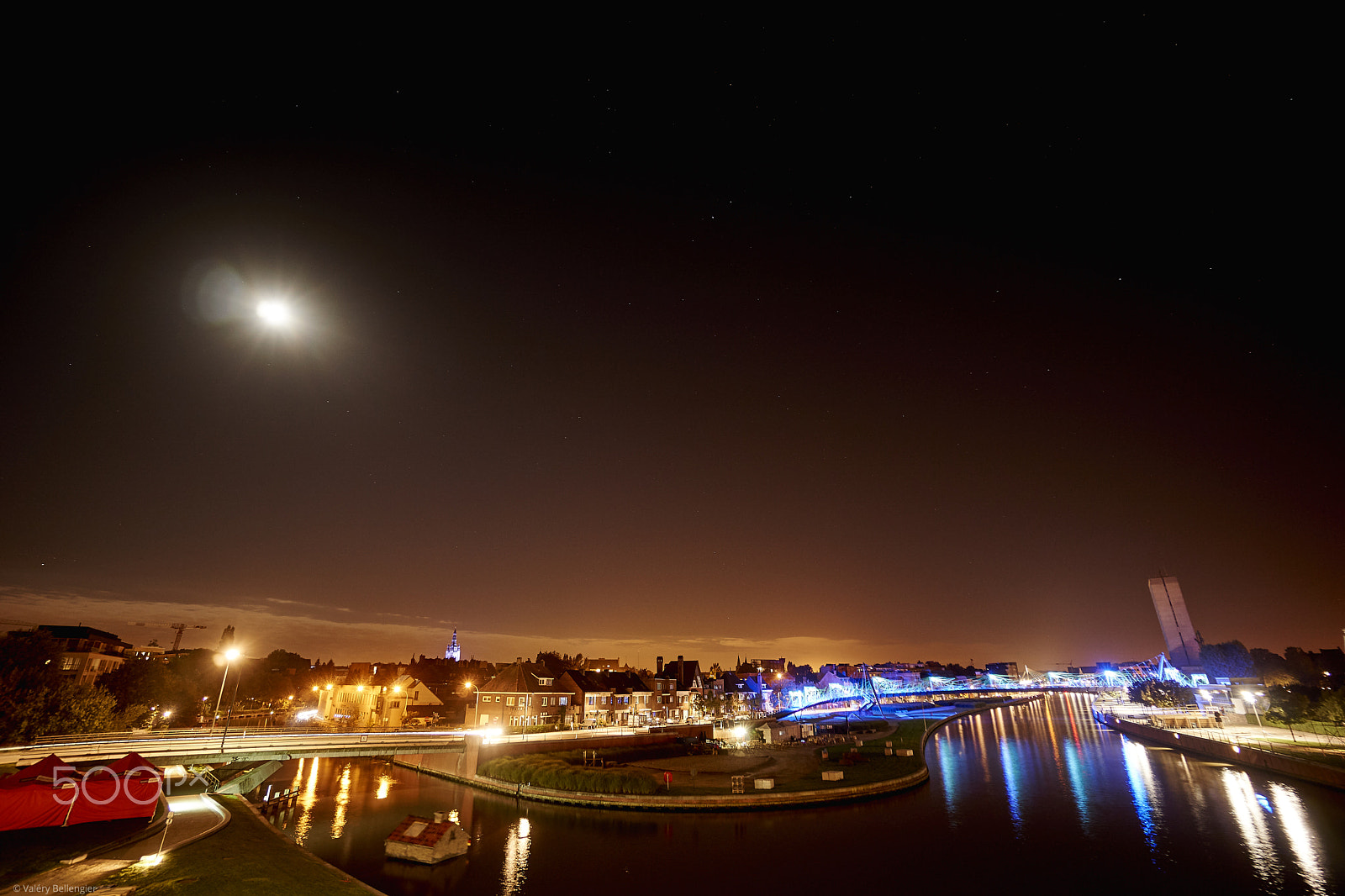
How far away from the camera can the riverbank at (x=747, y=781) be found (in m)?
46.5

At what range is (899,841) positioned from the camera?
38.9m

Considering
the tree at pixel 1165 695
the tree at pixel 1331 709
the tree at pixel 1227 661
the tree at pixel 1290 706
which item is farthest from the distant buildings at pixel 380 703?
the tree at pixel 1227 661

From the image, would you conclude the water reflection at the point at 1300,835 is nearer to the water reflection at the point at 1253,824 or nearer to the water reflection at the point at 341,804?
the water reflection at the point at 1253,824

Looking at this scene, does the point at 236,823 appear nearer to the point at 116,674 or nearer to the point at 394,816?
the point at 394,816

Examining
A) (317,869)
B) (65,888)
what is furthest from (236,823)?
(65,888)

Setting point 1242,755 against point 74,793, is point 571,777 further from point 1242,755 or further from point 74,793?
point 1242,755

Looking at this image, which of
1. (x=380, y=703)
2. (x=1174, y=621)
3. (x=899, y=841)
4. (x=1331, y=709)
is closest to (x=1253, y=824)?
(x=899, y=841)

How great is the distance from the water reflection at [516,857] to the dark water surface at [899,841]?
0.44 ft

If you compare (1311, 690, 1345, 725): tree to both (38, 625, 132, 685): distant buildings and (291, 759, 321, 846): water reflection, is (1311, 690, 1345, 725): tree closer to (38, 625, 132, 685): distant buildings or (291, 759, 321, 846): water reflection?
(291, 759, 321, 846): water reflection

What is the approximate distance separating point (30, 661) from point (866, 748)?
82.8 metres

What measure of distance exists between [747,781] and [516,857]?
2131 centimetres

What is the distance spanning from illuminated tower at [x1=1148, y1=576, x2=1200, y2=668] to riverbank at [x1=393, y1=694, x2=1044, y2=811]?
177792 mm

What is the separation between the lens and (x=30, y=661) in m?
50.7

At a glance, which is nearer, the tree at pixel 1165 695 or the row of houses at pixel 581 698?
the row of houses at pixel 581 698
